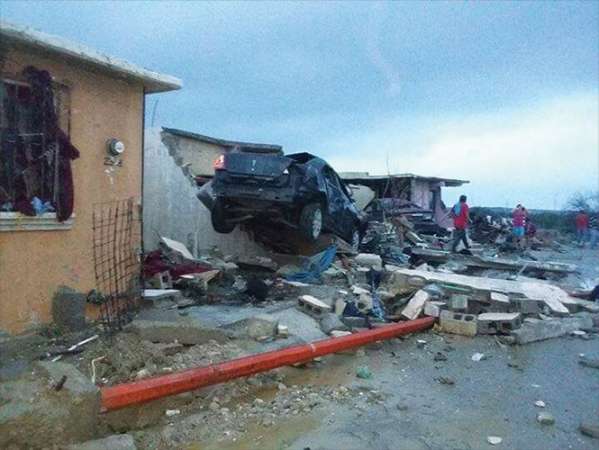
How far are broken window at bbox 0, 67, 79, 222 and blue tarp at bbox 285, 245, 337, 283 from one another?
4.33m

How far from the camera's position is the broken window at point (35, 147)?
17.0ft

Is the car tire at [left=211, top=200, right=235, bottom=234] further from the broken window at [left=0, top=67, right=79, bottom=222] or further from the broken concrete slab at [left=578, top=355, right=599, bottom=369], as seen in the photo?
the broken concrete slab at [left=578, top=355, right=599, bottom=369]

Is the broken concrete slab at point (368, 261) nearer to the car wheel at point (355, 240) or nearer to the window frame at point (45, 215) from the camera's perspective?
the car wheel at point (355, 240)

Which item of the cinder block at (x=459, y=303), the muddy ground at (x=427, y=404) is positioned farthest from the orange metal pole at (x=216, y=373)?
the cinder block at (x=459, y=303)

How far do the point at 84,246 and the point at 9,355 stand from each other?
1.48 m

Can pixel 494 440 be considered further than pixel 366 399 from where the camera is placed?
No

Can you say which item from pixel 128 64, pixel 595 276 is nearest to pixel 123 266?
pixel 128 64

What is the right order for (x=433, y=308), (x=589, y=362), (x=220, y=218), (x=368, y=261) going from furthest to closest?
(x=368, y=261)
(x=220, y=218)
(x=433, y=308)
(x=589, y=362)

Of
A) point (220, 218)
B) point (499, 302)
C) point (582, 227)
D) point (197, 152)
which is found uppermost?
point (197, 152)

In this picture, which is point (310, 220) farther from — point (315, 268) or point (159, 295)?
point (159, 295)

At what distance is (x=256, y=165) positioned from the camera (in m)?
8.83

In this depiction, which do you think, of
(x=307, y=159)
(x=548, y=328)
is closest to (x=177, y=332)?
(x=548, y=328)

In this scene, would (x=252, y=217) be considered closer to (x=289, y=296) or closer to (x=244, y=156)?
A: (x=244, y=156)

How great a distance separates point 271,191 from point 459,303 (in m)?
3.50
